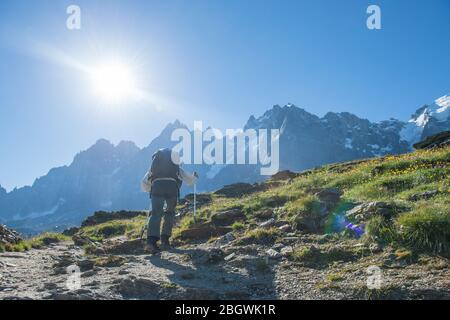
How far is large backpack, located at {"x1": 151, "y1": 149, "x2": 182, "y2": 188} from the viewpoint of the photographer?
A: 12180 mm

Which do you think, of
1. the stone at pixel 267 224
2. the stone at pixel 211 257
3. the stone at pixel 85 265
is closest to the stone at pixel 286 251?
the stone at pixel 211 257

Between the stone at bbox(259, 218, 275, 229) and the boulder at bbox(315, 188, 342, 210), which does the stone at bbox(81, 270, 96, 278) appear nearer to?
the stone at bbox(259, 218, 275, 229)

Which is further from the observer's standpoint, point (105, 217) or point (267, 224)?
point (105, 217)

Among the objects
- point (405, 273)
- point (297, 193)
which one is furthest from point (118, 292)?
point (297, 193)

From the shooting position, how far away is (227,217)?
48.0 ft

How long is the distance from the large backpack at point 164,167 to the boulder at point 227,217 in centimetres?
280

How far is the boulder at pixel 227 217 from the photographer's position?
14375 mm

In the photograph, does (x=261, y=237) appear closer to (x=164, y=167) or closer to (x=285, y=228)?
(x=285, y=228)

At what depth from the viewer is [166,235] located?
12188 mm

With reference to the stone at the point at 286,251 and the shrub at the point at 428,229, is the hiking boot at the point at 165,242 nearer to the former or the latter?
the stone at the point at 286,251

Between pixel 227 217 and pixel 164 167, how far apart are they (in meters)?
3.51

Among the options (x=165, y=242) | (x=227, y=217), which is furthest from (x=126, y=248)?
(x=227, y=217)

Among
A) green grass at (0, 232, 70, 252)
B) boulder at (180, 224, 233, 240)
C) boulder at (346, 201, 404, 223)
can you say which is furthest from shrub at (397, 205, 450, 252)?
green grass at (0, 232, 70, 252)
